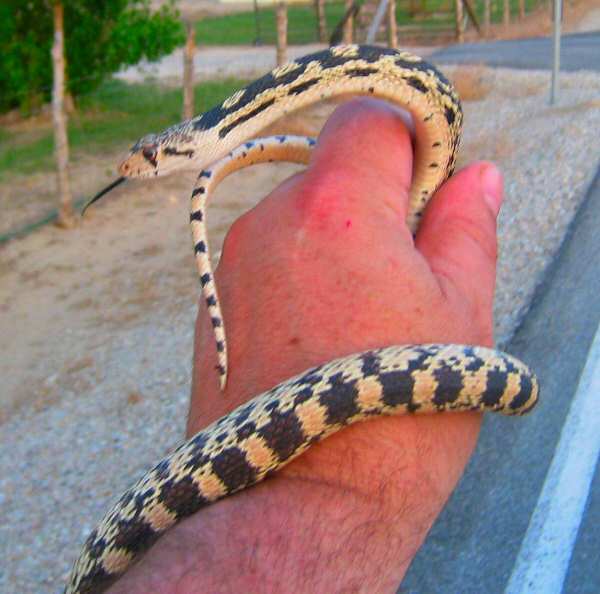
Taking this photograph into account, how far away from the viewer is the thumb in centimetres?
268

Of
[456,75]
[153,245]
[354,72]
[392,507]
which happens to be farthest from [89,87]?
[392,507]

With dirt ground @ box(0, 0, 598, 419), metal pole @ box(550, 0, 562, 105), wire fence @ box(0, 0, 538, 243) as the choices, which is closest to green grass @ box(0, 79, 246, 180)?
wire fence @ box(0, 0, 538, 243)

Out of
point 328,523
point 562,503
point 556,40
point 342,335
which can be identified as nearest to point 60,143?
point 556,40

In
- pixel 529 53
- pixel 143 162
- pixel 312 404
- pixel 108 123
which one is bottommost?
pixel 108 123

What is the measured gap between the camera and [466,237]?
2740 millimetres

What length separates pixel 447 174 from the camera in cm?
326

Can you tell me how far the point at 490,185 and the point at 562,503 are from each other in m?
2.00

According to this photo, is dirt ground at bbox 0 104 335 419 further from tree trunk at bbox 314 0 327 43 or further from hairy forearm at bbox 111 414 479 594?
tree trunk at bbox 314 0 327 43

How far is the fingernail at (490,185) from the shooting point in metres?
2.86

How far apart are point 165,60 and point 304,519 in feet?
128

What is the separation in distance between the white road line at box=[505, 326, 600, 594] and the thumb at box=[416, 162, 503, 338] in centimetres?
151

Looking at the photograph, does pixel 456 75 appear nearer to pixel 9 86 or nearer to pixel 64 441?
pixel 9 86

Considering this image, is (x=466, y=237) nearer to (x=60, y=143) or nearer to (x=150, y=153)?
(x=150, y=153)

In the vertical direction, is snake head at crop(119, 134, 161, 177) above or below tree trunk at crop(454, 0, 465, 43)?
above
